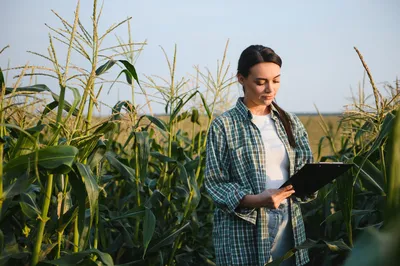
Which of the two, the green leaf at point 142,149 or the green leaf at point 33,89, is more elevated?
the green leaf at point 33,89

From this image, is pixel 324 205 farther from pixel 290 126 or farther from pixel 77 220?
pixel 77 220

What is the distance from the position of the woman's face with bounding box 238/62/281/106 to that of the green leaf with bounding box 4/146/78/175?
3.31ft

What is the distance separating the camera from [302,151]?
3068 millimetres

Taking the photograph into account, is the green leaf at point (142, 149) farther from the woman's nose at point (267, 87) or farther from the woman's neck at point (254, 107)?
the woman's nose at point (267, 87)

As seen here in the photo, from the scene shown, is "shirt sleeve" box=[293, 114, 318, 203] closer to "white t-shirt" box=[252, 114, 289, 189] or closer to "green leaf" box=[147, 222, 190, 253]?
"white t-shirt" box=[252, 114, 289, 189]

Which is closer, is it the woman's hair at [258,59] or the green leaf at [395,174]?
the green leaf at [395,174]

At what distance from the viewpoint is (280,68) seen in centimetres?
296

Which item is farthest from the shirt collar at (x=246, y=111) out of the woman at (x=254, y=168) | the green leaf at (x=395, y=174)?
the green leaf at (x=395, y=174)

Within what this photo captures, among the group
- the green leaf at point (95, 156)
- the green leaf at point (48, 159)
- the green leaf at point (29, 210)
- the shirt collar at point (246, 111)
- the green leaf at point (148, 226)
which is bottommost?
the green leaf at point (148, 226)

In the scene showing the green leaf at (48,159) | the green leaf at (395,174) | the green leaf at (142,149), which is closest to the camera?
the green leaf at (395,174)

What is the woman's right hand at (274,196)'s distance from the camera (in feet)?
8.77

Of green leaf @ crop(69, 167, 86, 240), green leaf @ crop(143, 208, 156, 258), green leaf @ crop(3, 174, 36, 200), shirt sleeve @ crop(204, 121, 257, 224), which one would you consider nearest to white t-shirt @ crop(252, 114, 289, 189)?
shirt sleeve @ crop(204, 121, 257, 224)

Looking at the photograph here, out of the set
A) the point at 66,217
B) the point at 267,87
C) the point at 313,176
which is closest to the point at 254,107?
the point at 267,87

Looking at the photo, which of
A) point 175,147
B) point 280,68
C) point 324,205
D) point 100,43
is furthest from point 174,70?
point 324,205
